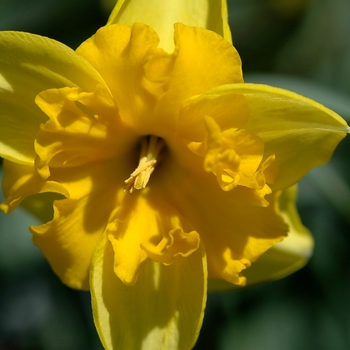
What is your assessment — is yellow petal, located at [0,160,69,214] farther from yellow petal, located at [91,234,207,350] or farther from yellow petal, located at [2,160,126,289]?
yellow petal, located at [91,234,207,350]

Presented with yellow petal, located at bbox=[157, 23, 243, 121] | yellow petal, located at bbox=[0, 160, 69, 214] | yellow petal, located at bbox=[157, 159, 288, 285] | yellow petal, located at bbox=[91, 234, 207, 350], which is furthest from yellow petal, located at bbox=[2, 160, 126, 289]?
yellow petal, located at bbox=[157, 23, 243, 121]

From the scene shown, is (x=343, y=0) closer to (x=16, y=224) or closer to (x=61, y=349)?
(x=16, y=224)

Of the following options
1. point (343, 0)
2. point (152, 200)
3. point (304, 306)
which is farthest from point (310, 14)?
point (152, 200)

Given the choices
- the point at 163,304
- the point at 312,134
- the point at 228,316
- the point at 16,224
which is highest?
the point at 312,134

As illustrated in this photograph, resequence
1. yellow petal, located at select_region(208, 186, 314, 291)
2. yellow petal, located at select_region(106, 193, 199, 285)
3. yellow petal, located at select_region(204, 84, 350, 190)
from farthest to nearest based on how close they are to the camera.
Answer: yellow petal, located at select_region(208, 186, 314, 291) → yellow petal, located at select_region(106, 193, 199, 285) → yellow petal, located at select_region(204, 84, 350, 190)

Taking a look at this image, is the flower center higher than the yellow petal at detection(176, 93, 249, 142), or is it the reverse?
the yellow petal at detection(176, 93, 249, 142)

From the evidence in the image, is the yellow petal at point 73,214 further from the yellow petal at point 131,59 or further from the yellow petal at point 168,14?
the yellow petal at point 168,14
